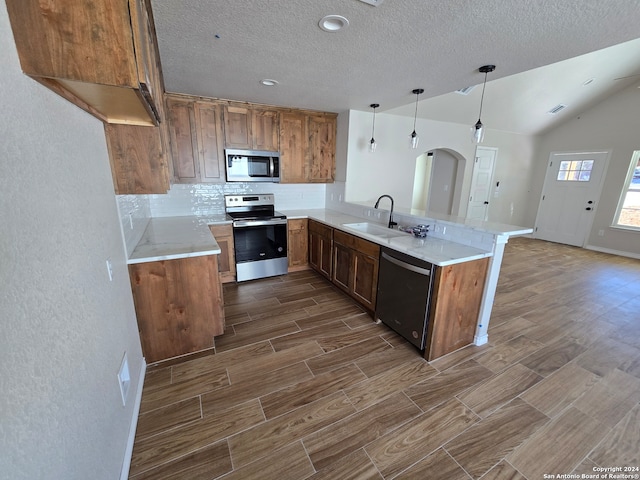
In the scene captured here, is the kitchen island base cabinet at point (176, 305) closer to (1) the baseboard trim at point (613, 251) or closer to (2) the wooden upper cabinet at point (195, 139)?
(2) the wooden upper cabinet at point (195, 139)

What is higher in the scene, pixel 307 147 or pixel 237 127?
pixel 237 127

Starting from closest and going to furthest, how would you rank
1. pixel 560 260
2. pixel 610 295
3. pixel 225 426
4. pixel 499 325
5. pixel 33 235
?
pixel 33 235 < pixel 225 426 < pixel 499 325 < pixel 610 295 < pixel 560 260

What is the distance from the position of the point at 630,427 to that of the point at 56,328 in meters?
3.06

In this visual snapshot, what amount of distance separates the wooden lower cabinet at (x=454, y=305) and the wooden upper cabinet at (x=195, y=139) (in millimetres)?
3009

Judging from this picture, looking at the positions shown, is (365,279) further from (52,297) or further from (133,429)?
(52,297)

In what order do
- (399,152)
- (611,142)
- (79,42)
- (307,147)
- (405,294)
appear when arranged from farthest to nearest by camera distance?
(611,142) < (399,152) < (307,147) < (405,294) < (79,42)

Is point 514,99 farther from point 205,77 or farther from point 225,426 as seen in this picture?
point 225,426

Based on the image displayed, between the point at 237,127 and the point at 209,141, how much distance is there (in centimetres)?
41

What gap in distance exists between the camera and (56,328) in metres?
0.85

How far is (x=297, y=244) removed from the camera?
3998 mm

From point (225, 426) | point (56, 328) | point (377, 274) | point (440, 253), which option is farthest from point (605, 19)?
point (225, 426)

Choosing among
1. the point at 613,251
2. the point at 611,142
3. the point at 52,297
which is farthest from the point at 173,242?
the point at 611,142

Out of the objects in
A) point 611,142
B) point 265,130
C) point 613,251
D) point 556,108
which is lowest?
point 613,251

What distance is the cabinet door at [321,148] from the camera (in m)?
3.99
